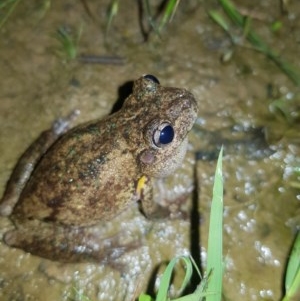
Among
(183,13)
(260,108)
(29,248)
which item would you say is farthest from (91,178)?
(183,13)

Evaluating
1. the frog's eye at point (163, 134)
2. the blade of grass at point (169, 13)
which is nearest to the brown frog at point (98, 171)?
the frog's eye at point (163, 134)

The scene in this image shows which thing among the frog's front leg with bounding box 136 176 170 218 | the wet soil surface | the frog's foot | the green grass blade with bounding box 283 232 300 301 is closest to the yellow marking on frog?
the frog's front leg with bounding box 136 176 170 218

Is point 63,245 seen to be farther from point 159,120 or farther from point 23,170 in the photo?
point 159,120

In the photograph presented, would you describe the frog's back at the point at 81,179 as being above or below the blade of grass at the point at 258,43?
below

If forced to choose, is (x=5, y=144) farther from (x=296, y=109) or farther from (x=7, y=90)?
(x=296, y=109)

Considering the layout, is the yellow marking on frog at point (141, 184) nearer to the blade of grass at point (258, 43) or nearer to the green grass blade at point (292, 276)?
the green grass blade at point (292, 276)

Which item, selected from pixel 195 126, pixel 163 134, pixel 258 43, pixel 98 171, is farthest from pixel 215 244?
pixel 258 43

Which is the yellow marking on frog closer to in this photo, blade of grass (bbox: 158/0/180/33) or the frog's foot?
the frog's foot
